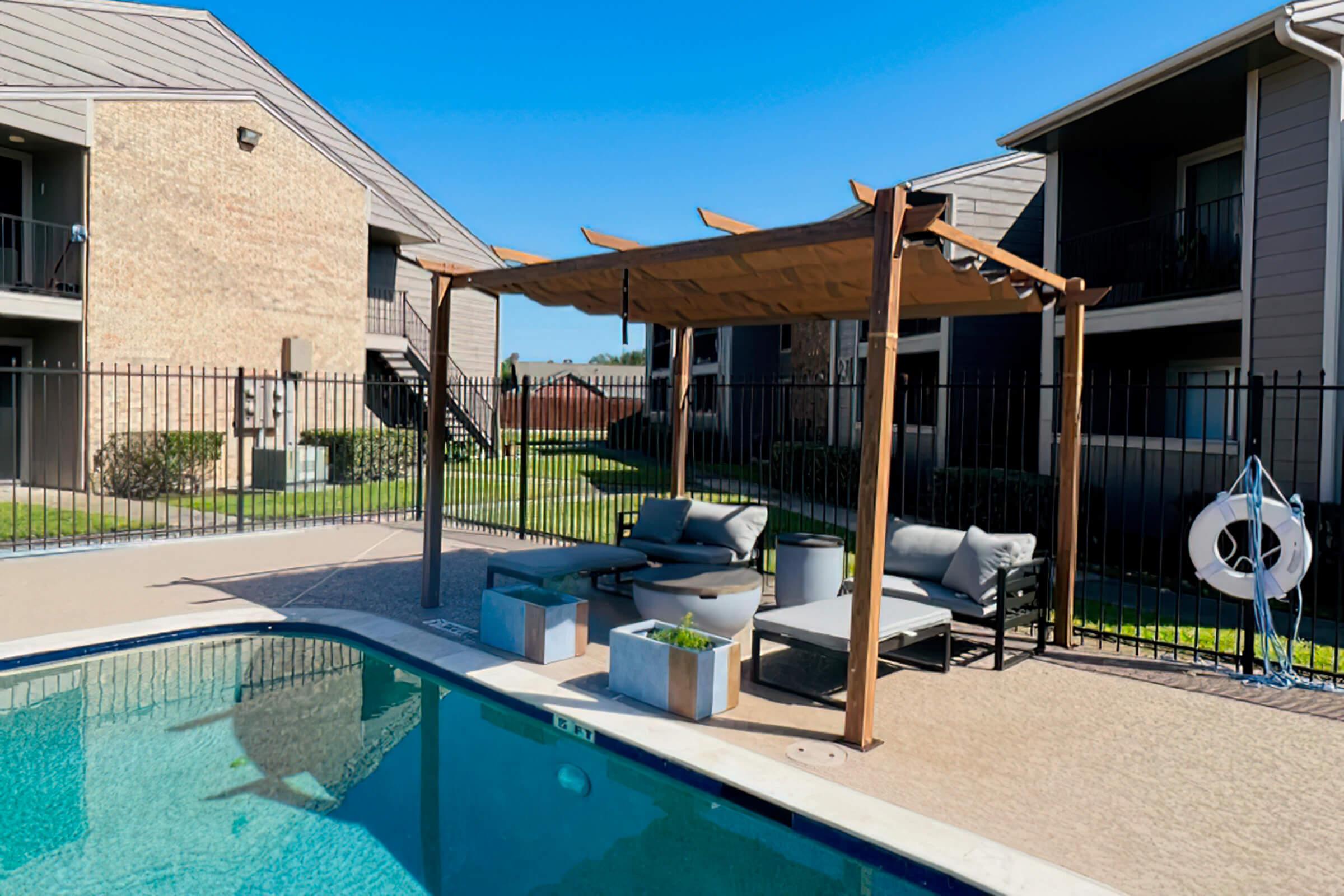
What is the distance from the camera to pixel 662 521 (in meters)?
8.52

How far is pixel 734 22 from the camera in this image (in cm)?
1638

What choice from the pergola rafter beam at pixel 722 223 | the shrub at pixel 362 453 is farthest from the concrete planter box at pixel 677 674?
the shrub at pixel 362 453

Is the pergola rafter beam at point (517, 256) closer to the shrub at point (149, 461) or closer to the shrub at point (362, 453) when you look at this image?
the shrub at point (149, 461)

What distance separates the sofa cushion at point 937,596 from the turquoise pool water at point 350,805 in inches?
98.0

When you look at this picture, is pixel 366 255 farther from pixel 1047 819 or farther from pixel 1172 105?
pixel 1047 819

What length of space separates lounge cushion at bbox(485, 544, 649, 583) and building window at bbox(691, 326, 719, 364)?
1881 centimetres

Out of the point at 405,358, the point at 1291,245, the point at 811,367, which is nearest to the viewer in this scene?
the point at 1291,245

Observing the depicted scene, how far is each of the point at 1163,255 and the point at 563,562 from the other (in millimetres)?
9867

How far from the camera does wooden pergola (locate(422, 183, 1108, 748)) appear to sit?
4.71 metres

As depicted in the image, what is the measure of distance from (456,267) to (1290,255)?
8.75 metres

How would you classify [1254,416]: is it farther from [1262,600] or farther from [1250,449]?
[1262,600]

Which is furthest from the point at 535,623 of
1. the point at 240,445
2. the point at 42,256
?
the point at 42,256

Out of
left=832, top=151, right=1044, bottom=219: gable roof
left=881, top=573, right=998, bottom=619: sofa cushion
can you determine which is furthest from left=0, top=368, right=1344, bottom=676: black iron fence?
left=832, top=151, right=1044, bottom=219: gable roof

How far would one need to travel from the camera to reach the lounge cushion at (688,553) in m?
7.92
